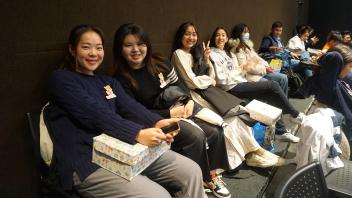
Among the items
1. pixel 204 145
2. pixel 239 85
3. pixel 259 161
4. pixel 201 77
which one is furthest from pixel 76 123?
pixel 239 85

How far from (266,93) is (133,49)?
1.94m

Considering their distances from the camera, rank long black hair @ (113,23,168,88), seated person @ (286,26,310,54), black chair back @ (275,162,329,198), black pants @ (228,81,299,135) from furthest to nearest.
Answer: seated person @ (286,26,310,54), black pants @ (228,81,299,135), long black hair @ (113,23,168,88), black chair back @ (275,162,329,198)

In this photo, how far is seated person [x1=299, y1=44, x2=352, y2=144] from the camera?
2.42 m

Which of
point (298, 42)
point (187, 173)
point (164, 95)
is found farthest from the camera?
point (298, 42)

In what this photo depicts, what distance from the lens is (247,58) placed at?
12.5ft

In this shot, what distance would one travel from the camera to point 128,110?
1751 millimetres

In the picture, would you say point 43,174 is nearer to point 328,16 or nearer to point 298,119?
point 298,119

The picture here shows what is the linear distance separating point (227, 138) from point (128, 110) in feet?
3.40

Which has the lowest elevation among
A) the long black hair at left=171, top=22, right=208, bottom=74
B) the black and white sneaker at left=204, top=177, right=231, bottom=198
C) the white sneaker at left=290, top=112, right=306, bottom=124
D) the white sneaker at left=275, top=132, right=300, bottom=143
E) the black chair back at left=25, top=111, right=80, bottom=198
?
the white sneaker at left=275, top=132, right=300, bottom=143

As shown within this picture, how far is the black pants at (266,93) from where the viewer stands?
315 centimetres

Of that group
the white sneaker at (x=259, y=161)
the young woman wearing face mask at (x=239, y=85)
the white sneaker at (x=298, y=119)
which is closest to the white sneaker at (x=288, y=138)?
the young woman wearing face mask at (x=239, y=85)

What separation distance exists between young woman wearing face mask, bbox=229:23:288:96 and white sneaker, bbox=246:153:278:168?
1259 millimetres

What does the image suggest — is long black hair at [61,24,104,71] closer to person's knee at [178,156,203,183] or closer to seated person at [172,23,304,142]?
person's knee at [178,156,203,183]

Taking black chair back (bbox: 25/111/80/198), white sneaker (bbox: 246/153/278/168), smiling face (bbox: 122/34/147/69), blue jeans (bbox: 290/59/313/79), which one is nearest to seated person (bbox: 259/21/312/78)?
Answer: blue jeans (bbox: 290/59/313/79)
